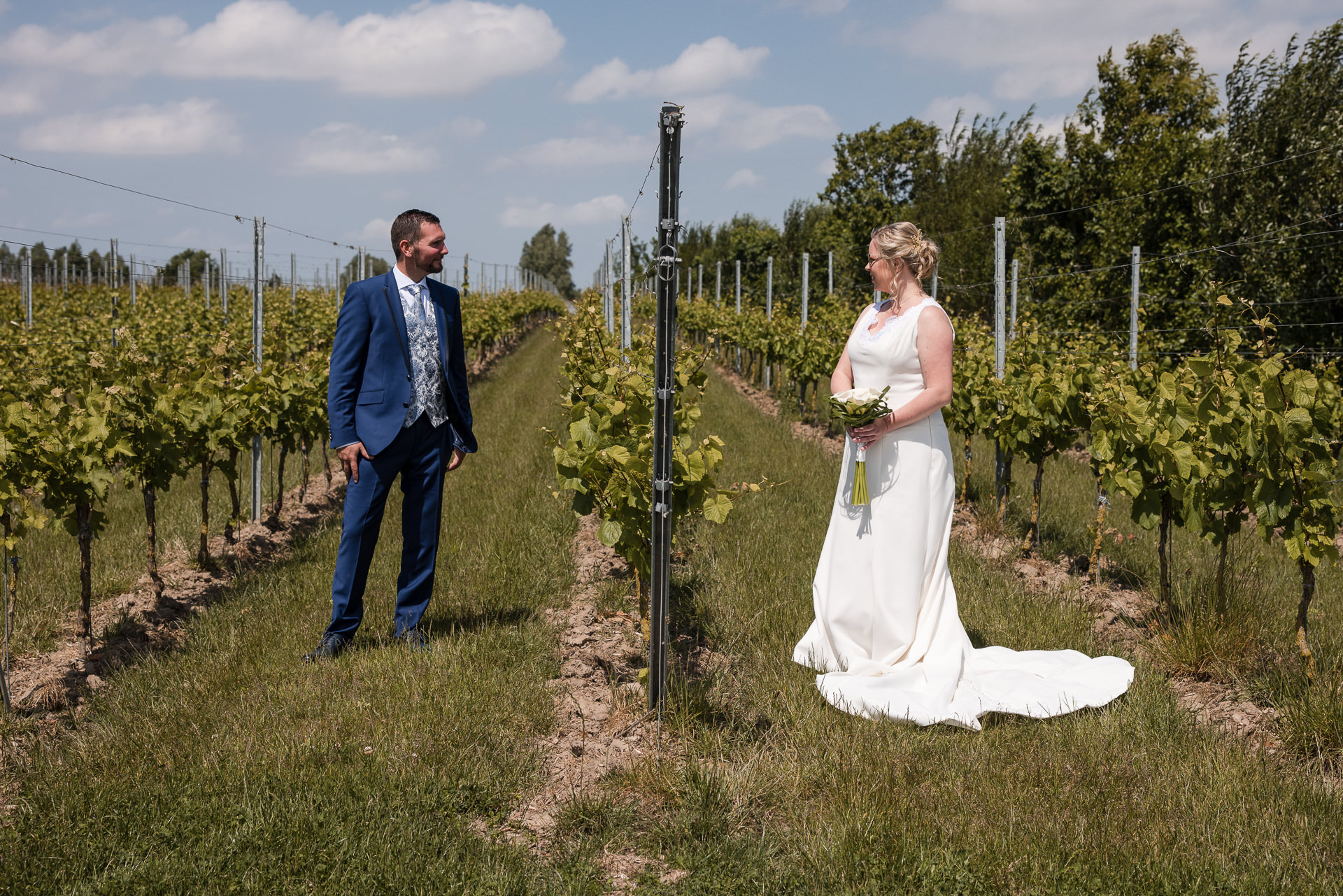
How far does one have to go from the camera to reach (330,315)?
17.0 m

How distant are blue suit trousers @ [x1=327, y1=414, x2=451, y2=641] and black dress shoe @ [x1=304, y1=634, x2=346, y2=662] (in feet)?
0.10

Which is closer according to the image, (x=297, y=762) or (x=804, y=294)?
(x=297, y=762)

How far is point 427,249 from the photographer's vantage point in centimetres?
383

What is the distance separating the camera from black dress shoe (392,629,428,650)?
385cm

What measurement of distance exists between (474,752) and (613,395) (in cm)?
182

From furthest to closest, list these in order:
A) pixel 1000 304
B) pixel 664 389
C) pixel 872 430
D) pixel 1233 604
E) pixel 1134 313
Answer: pixel 1134 313 < pixel 1000 304 < pixel 1233 604 < pixel 872 430 < pixel 664 389

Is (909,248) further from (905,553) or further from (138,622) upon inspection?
(138,622)

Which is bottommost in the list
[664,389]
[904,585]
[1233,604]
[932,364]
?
[1233,604]

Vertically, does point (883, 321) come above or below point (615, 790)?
above

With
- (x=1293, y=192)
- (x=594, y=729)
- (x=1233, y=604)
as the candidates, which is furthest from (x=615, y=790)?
(x=1293, y=192)

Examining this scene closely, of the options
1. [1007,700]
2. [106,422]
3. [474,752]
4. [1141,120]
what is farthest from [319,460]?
[1141,120]

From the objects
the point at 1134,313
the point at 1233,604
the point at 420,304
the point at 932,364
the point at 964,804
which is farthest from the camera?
the point at 1134,313

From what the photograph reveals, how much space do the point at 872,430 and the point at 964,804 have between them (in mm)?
1454

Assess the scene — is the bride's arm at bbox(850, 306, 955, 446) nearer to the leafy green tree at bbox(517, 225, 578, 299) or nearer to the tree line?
the tree line
